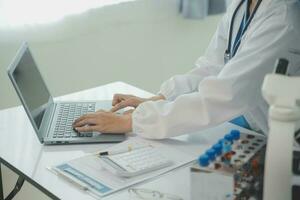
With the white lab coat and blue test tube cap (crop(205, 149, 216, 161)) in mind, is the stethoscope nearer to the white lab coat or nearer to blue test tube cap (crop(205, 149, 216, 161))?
the white lab coat

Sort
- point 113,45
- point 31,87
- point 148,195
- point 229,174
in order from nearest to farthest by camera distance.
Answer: point 229,174, point 148,195, point 31,87, point 113,45

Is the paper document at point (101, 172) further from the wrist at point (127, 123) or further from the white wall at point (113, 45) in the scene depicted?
the white wall at point (113, 45)

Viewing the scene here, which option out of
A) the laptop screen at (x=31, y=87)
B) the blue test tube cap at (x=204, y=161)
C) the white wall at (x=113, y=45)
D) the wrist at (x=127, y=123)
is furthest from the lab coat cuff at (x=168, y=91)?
the white wall at (x=113, y=45)

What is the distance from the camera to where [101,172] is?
1203 millimetres

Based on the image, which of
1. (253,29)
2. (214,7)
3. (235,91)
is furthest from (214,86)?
(214,7)

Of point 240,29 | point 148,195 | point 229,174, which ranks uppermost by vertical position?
point 240,29

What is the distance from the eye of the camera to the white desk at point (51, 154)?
1153 mm

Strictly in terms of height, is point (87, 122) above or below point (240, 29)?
below

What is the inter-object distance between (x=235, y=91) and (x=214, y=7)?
174 centimetres

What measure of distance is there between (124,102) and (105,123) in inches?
8.2

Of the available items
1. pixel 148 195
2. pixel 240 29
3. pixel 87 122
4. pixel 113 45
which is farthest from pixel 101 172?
pixel 113 45

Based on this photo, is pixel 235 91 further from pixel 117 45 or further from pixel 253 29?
pixel 117 45

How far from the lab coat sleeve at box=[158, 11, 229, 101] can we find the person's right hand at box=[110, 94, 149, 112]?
0.37ft

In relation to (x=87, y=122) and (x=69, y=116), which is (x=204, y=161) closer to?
(x=87, y=122)
